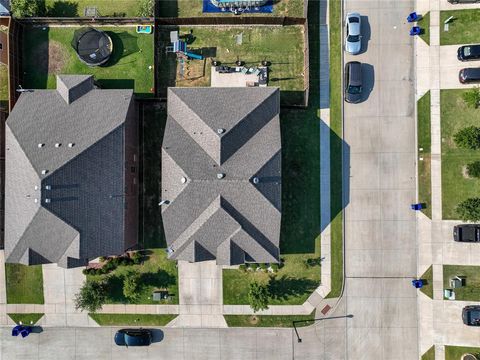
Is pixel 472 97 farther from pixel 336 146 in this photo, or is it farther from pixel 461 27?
pixel 336 146

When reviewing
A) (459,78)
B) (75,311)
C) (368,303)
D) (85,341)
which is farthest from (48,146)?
(459,78)

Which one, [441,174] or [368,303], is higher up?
[441,174]

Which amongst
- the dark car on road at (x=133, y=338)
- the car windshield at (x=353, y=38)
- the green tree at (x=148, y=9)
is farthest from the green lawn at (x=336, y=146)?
the dark car on road at (x=133, y=338)

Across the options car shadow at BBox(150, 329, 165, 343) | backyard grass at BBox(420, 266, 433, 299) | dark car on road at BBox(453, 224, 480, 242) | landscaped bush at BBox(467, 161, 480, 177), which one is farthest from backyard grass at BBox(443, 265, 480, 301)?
car shadow at BBox(150, 329, 165, 343)

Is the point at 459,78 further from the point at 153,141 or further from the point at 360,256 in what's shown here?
the point at 153,141

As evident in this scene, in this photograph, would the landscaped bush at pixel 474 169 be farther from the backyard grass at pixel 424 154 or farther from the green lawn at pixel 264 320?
the green lawn at pixel 264 320

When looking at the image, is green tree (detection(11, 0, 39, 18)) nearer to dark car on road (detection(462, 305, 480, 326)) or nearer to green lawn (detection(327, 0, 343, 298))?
green lawn (detection(327, 0, 343, 298))
